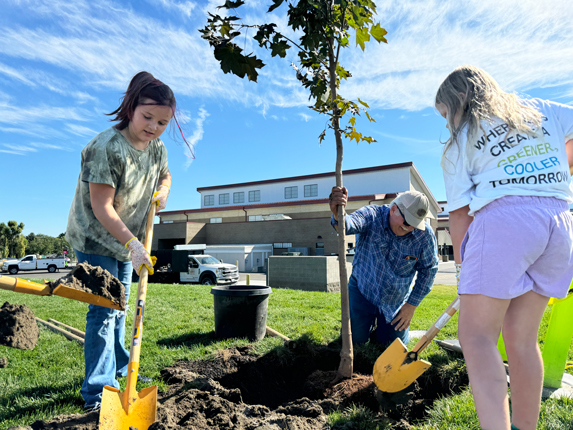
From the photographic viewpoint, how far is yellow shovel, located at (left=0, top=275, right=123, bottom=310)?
1.65 meters

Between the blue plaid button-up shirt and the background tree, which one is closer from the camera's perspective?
the blue plaid button-up shirt

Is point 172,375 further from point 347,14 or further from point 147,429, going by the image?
point 347,14

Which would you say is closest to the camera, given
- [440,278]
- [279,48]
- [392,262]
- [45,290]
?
[45,290]

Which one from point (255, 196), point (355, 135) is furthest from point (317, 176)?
point (355, 135)

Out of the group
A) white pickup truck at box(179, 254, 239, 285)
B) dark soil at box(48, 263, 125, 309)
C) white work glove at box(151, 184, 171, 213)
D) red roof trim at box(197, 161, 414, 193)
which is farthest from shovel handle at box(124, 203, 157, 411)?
red roof trim at box(197, 161, 414, 193)

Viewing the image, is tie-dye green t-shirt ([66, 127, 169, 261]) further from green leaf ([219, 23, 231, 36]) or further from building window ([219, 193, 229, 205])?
building window ([219, 193, 229, 205])

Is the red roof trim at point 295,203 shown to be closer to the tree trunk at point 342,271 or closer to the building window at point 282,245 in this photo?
the building window at point 282,245

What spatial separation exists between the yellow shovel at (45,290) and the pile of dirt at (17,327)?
0.77ft

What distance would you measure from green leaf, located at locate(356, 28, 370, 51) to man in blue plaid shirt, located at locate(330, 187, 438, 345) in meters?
1.45

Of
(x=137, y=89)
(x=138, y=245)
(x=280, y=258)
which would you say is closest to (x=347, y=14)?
(x=137, y=89)

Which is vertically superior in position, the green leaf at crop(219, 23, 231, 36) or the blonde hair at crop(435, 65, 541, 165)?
the green leaf at crop(219, 23, 231, 36)

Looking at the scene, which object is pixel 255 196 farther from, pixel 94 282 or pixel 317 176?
pixel 94 282

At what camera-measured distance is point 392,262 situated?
3596mm

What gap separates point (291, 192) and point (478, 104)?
39.3 meters
